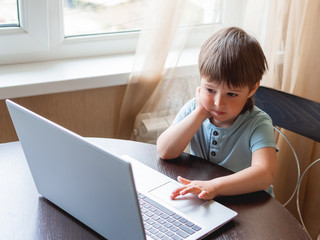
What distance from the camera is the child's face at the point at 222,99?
1193mm

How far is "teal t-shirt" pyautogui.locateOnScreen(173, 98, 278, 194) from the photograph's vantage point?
4.23 ft

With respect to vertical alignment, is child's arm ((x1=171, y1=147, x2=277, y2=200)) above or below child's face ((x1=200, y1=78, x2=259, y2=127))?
below

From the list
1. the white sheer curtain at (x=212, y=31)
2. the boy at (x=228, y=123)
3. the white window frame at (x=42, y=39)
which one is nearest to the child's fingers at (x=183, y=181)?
the boy at (x=228, y=123)

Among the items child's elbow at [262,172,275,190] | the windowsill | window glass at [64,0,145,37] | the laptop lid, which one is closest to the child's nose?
child's elbow at [262,172,275,190]

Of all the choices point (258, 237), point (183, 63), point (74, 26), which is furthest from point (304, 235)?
point (74, 26)

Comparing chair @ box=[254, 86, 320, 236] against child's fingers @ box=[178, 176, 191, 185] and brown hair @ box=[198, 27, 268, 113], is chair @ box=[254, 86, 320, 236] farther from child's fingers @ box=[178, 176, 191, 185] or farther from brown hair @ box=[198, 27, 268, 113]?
child's fingers @ box=[178, 176, 191, 185]

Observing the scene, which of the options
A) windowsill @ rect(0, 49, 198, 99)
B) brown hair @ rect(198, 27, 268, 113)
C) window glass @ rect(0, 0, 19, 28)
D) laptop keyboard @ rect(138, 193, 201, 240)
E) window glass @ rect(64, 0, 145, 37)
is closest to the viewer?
laptop keyboard @ rect(138, 193, 201, 240)

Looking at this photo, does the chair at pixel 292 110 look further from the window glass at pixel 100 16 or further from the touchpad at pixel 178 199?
the window glass at pixel 100 16

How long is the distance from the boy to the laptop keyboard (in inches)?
2.4

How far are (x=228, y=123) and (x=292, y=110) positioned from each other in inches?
9.1

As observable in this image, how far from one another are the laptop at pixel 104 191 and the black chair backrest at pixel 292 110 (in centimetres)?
51

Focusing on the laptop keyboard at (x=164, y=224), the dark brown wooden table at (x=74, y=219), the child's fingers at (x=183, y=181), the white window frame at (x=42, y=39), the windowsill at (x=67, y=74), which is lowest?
the dark brown wooden table at (x=74, y=219)

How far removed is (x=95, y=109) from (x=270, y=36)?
757 mm

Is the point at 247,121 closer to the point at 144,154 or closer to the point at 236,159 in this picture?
the point at 236,159
